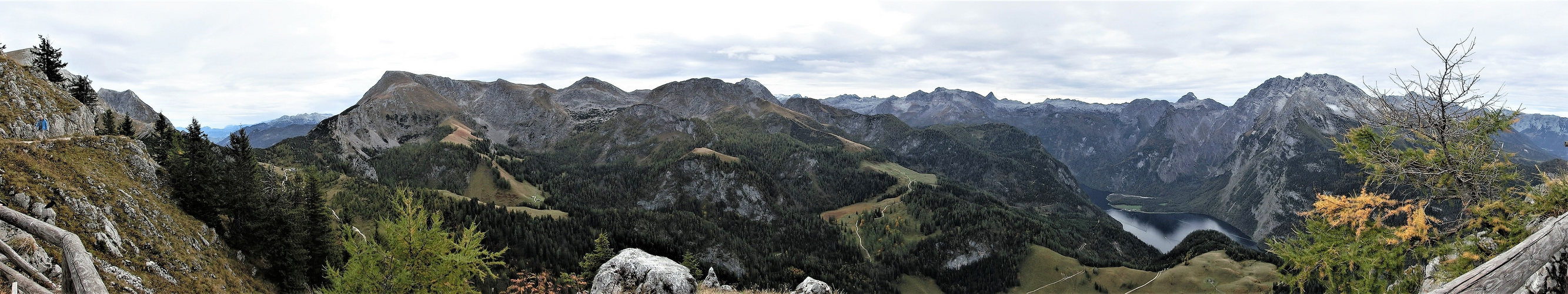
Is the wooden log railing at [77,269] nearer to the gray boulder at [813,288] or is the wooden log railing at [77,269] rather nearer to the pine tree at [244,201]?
the gray boulder at [813,288]

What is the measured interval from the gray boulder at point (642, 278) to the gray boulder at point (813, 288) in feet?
24.2

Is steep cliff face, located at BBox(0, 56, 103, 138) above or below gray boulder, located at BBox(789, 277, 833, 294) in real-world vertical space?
above

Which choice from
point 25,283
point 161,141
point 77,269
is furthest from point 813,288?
point 161,141

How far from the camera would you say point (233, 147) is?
51844 millimetres

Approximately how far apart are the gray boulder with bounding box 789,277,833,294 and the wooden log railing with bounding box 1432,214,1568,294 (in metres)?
24.6

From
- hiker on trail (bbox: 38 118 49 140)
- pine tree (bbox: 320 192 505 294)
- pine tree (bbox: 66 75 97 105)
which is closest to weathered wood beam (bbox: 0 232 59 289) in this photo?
pine tree (bbox: 320 192 505 294)

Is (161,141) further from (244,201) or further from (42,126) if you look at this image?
(244,201)

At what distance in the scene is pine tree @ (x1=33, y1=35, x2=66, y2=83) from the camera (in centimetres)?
5784

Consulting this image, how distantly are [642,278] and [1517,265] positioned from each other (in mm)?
29847

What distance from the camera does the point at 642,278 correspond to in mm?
29156

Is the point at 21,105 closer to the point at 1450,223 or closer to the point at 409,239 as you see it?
the point at 409,239

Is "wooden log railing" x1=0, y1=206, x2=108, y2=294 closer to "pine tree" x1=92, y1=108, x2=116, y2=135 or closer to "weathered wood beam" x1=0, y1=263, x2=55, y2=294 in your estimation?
"weathered wood beam" x1=0, y1=263, x2=55, y2=294

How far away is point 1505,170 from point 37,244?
177ft

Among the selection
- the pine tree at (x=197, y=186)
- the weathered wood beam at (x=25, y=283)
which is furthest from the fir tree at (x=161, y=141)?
the weathered wood beam at (x=25, y=283)
